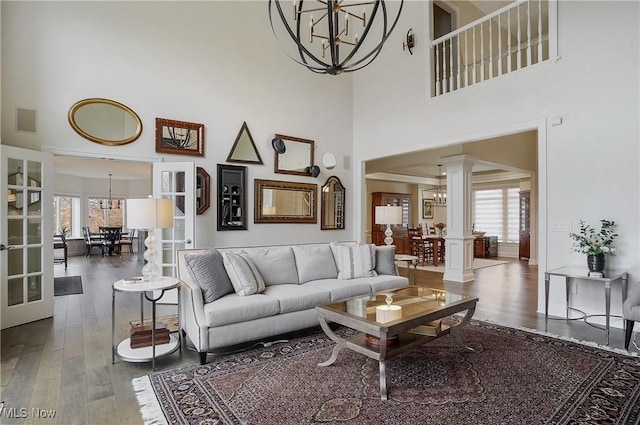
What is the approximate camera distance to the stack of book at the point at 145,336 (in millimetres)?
2889

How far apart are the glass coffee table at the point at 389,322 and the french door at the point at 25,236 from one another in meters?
3.38

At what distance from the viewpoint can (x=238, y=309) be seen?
2.91 m

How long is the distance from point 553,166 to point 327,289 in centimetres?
297

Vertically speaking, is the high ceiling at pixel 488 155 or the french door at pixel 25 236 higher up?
the high ceiling at pixel 488 155

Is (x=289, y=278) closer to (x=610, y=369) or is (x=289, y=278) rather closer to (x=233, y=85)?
(x=610, y=369)

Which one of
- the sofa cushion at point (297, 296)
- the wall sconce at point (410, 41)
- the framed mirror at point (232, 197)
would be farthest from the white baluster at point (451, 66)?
the sofa cushion at point (297, 296)

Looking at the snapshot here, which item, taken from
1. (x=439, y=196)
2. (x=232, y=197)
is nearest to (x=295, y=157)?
(x=232, y=197)

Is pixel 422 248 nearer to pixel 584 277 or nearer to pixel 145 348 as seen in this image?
pixel 584 277

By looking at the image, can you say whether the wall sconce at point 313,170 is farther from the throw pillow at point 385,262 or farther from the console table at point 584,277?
the console table at point 584,277

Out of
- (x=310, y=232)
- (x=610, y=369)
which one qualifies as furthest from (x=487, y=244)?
(x=610, y=369)

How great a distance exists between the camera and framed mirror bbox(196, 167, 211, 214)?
4980 millimetres

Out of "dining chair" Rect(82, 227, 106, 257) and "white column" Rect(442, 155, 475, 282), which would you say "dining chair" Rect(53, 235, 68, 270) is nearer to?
"dining chair" Rect(82, 227, 106, 257)

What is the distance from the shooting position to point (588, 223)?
12.5 ft
